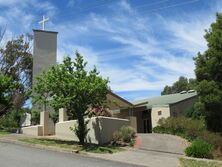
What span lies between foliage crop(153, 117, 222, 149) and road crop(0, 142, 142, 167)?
7.53 m

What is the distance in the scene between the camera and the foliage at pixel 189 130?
22312 mm

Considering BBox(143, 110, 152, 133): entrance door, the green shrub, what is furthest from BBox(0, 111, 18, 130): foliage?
the green shrub

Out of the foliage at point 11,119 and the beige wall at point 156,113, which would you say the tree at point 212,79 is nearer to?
the beige wall at point 156,113

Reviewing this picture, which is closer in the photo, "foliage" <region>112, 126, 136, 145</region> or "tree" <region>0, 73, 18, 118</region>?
"foliage" <region>112, 126, 136, 145</region>

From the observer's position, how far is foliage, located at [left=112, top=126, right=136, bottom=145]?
2292cm

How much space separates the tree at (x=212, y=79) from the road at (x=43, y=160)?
9.69 m

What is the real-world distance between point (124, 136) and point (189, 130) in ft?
13.2

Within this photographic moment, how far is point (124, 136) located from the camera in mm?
23031

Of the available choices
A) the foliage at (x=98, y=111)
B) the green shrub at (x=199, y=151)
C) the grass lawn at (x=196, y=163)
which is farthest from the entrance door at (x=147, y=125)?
the grass lawn at (x=196, y=163)

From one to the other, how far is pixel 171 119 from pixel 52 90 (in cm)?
874

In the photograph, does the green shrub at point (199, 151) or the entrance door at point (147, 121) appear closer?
the green shrub at point (199, 151)

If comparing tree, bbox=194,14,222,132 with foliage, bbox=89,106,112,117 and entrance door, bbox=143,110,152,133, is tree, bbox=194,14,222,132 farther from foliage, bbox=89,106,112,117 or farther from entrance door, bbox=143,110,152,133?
entrance door, bbox=143,110,152,133

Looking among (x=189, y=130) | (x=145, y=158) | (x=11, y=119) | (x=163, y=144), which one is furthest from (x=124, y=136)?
(x=11, y=119)

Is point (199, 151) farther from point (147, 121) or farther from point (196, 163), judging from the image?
point (147, 121)
